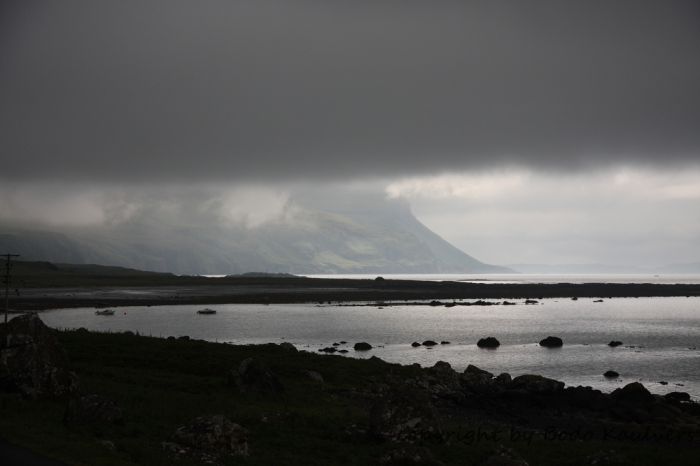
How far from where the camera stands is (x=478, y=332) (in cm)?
11038

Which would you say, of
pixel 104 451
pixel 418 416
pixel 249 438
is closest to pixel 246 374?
pixel 249 438

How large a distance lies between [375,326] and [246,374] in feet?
261

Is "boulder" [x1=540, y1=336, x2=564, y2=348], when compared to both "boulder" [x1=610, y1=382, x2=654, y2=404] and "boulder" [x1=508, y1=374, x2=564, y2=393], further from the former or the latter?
"boulder" [x1=610, y1=382, x2=654, y2=404]

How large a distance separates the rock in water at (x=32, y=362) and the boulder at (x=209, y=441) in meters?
9.71

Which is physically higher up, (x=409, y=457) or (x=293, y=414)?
(x=409, y=457)

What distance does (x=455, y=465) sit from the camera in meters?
27.3

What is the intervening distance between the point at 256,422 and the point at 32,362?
12220 millimetres

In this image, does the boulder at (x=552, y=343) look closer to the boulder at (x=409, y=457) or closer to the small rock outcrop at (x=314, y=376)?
the small rock outcrop at (x=314, y=376)

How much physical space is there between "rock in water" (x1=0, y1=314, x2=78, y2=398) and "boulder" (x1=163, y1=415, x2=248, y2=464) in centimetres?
971

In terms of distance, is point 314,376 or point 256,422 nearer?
point 256,422

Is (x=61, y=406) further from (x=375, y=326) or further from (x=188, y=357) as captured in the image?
(x=375, y=326)

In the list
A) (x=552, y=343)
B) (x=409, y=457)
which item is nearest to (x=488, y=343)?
(x=552, y=343)

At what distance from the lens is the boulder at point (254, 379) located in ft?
131

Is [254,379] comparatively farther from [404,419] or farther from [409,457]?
[409,457]
